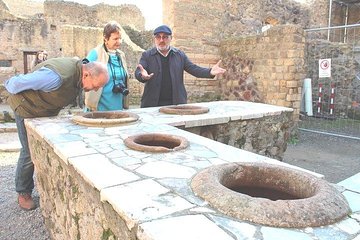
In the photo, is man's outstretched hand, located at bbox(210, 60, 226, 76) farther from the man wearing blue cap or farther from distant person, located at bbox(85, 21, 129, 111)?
distant person, located at bbox(85, 21, 129, 111)

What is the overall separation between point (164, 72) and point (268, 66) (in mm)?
3623

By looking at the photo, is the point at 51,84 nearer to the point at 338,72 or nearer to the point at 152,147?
the point at 152,147

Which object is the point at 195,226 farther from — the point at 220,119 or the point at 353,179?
the point at 220,119

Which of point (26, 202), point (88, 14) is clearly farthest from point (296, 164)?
point (88, 14)

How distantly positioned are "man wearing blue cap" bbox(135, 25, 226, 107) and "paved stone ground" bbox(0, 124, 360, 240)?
1.87 m

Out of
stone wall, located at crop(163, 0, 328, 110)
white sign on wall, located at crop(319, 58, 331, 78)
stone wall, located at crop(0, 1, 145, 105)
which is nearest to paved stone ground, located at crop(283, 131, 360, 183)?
stone wall, located at crop(163, 0, 328, 110)

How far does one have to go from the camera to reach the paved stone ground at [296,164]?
3.03 m

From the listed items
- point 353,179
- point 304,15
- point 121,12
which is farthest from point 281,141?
point 121,12

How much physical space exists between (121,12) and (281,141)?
52.0 feet

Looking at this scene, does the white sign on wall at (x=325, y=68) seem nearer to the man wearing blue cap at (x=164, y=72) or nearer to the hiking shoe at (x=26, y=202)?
the man wearing blue cap at (x=164, y=72)

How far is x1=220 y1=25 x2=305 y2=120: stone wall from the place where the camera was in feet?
21.5

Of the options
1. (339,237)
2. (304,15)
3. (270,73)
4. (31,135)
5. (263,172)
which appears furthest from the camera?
(304,15)

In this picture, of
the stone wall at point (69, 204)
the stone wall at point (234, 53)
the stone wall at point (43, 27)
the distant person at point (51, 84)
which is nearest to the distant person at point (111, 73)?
the distant person at point (51, 84)

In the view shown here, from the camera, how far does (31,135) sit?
9.43 feet
